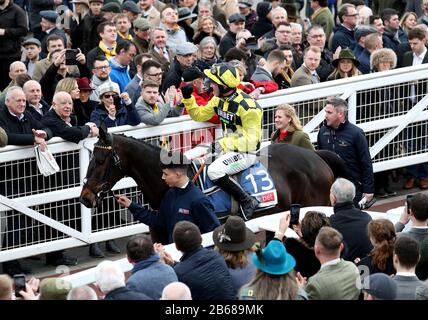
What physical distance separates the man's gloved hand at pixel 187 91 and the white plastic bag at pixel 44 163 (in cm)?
152

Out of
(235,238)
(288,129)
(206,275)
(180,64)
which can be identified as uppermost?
(235,238)

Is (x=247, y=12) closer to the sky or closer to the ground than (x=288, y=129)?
closer to the ground

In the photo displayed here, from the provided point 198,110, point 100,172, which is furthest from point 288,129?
point 100,172

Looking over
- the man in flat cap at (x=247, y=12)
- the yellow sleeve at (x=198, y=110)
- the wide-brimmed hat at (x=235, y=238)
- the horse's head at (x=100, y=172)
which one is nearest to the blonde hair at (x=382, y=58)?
the yellow sleeve at (x=198, y=110)

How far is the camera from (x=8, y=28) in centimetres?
1842

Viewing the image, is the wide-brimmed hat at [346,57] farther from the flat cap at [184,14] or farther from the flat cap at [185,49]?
the flat cap at [184,14]

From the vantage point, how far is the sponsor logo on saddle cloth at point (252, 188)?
42.8ft

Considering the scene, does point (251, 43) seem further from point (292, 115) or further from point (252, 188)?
point (252, 188)

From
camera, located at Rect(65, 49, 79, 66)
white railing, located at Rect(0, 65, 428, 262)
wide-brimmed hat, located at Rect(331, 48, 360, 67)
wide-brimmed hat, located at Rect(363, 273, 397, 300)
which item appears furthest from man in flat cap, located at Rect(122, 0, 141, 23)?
wide-brimmed hat, located at Rect(363, 273, 397, 300)

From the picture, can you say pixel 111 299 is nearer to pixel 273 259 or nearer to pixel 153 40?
pixel 273 259

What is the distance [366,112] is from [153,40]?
123 inches

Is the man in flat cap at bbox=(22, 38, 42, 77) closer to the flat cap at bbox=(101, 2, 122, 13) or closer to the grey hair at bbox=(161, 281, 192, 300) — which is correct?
the flat cap at bbox=(101, 2, 122, 13)

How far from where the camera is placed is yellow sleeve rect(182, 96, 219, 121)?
45.4 feet

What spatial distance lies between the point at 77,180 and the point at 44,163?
0.59 metres
